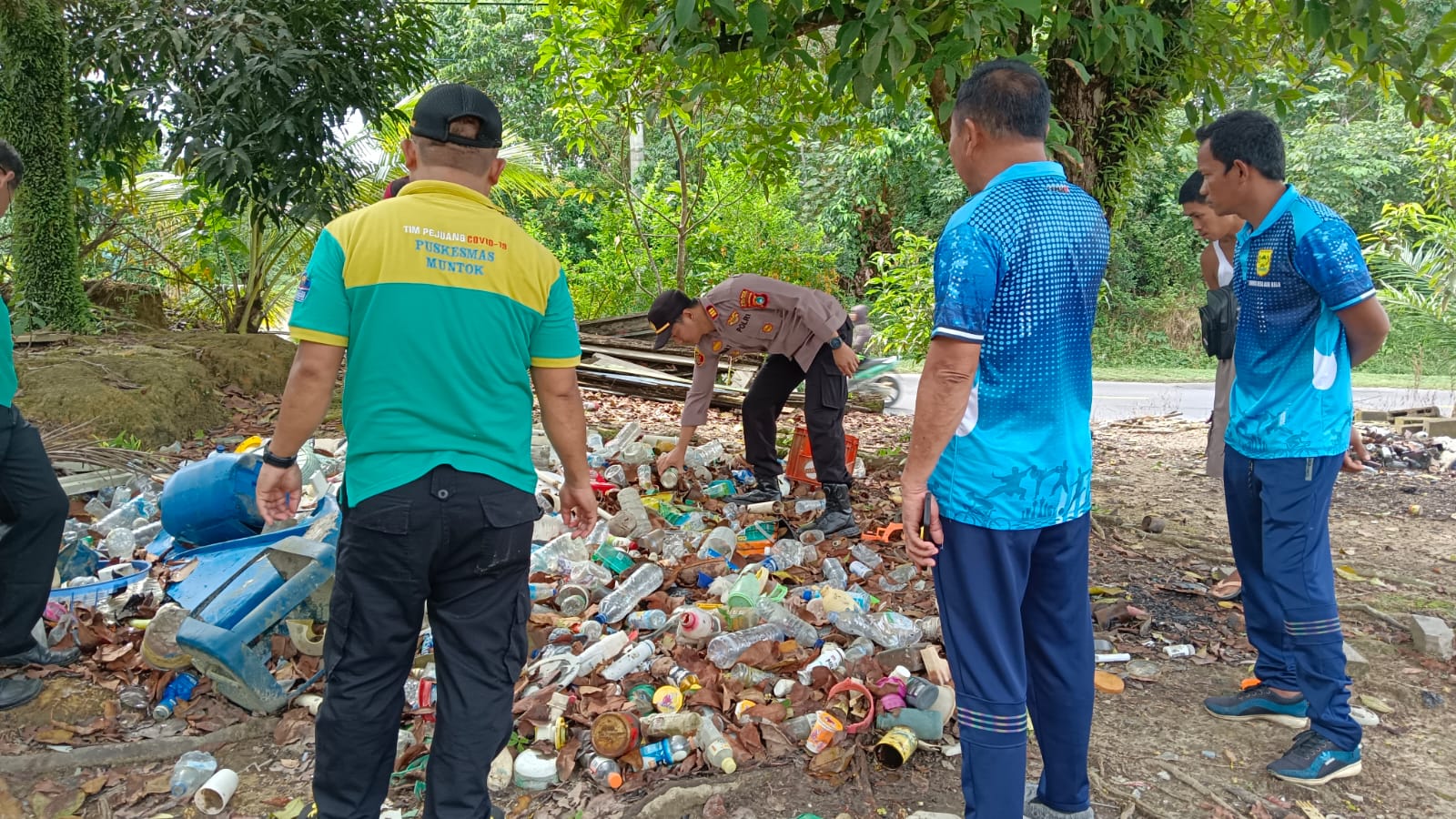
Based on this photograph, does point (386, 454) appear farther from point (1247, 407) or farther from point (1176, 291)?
point (1176, 291)

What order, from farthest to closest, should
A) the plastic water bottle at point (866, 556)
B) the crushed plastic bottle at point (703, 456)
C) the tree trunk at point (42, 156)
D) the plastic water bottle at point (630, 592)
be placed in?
1. the tree trunk at point (42, 156)
2. the crushed plastic bottle at point (703, 456)
3. the plastic water bottle at point (866, 556)
4. the plastic water bottle at point (630, 592)

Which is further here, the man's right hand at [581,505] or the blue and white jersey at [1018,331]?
the man's right hand at [581,505]

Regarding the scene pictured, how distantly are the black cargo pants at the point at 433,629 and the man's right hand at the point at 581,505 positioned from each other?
0.22 metres

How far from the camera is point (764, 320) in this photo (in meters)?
5.38

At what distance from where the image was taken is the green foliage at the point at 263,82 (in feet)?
22.0

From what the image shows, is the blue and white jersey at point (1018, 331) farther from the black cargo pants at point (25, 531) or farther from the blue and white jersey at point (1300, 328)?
the black cargo pants at point (25, 531)

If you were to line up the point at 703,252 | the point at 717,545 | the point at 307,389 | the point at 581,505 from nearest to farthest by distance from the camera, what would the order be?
the point at 307,389 → the point at 581,505 → the point at 717,545 → the point at 703,252

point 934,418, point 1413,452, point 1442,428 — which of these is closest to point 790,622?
point 934,418

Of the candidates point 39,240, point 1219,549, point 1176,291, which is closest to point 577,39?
point 39,240

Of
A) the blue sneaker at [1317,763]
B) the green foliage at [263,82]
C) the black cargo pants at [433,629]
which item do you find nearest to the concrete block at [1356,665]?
the blue sneaker at [1317,763]

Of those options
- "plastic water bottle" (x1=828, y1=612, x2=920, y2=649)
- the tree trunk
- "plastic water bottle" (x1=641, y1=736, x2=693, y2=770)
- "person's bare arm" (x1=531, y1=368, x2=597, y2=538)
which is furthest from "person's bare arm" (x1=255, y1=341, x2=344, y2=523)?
the tree trunk

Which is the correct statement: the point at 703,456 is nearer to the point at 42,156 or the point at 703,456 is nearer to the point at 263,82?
the point at 263,82

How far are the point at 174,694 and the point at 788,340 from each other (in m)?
3.36

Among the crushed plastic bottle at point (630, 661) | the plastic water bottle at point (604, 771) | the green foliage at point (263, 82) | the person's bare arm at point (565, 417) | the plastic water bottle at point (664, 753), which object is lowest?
the plastic water bottle at point (604, 771)
